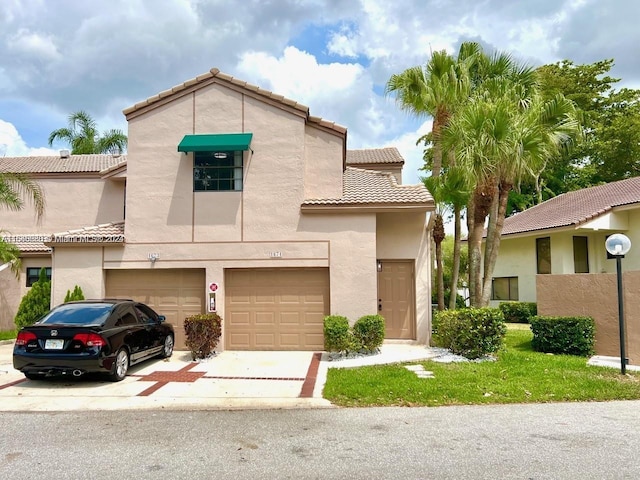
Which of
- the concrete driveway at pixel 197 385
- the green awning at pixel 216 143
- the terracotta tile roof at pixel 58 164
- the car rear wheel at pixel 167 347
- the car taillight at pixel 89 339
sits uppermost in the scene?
the terracotta tile roof at pixel 58 164

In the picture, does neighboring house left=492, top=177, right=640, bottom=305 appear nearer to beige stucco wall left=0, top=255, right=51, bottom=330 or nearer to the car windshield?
the car windshield

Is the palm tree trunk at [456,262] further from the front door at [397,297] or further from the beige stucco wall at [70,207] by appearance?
the beige stucco wall at [70,207]

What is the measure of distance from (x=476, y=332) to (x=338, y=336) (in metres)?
3.11

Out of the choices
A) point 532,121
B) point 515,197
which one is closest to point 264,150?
point 532,121

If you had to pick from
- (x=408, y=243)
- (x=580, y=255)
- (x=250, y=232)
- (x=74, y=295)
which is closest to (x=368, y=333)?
(x=408, y=243)

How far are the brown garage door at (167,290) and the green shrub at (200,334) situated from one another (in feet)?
5.31

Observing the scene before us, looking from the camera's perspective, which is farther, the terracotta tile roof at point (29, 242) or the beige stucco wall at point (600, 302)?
the terracotta tile roof at point (29, 242)

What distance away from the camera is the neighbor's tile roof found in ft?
60.3

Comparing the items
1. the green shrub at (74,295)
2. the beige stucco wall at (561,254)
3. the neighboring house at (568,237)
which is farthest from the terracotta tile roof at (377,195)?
the beige stucco wall at (561,254)

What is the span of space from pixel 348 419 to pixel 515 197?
92.4 ft

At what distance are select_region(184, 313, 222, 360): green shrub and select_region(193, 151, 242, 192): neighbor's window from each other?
3677mm

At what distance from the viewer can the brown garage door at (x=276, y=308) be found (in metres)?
12.3

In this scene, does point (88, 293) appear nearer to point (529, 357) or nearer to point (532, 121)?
point (529, 357)

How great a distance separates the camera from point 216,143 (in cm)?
1228
